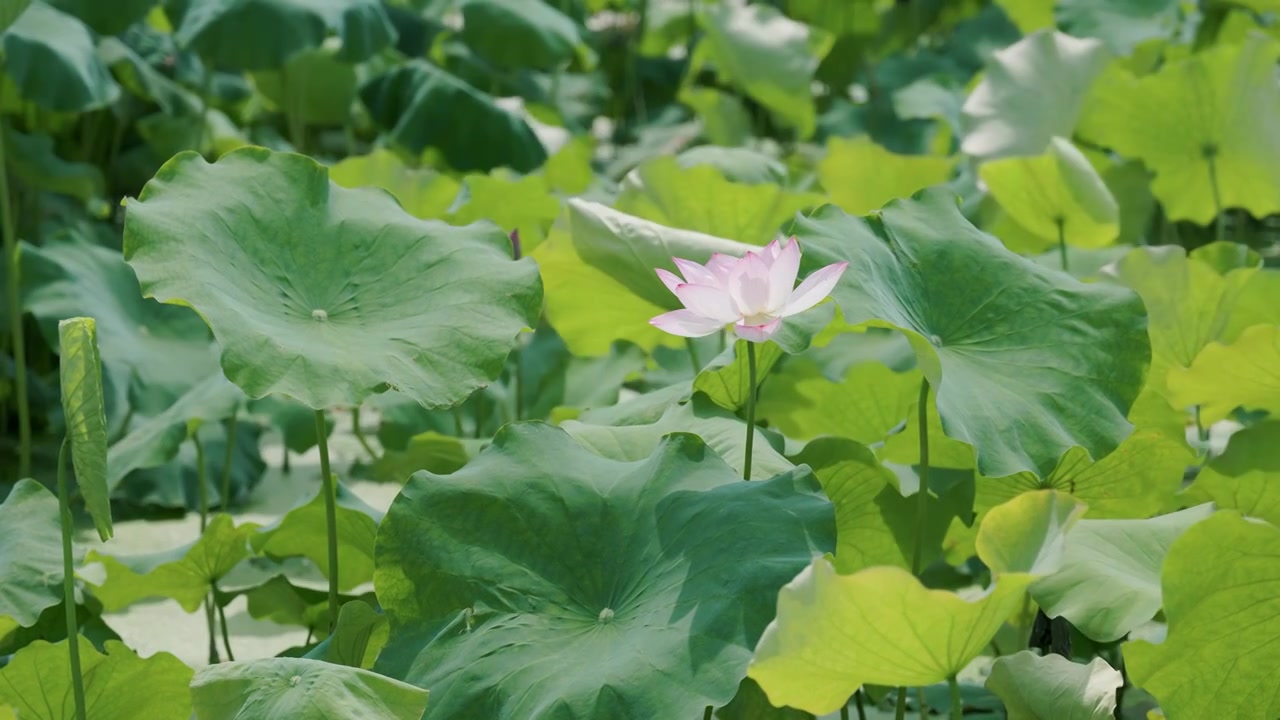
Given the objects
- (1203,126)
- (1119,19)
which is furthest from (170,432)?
(1119,19)

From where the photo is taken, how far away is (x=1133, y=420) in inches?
46.6

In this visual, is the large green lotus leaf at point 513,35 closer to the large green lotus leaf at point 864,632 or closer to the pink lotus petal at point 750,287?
the pink lotus petal at point 750,287

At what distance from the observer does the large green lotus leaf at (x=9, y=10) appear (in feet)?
4.74

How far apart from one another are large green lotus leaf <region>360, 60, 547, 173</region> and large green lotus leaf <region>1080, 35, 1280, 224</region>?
3.09 feet

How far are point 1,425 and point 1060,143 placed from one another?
1.45 meters

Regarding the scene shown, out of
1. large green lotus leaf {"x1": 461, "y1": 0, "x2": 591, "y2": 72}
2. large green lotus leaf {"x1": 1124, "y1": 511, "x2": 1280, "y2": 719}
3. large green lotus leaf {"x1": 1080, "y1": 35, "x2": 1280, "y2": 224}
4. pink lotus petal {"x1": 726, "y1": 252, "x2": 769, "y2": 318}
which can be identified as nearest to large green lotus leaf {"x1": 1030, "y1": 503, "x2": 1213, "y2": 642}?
large green lotus leaf {"x1": 1124, "y1": 511, "x2": 1280, "y2": 719}

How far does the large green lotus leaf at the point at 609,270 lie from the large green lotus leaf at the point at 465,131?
3.51 feet

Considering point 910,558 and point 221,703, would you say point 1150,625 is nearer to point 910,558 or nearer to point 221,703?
point 910,558

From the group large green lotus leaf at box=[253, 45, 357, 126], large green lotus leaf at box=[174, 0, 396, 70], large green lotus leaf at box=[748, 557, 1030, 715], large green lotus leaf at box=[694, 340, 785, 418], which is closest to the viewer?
large green lotus leaf at box=[748, 557, 1030, 715]

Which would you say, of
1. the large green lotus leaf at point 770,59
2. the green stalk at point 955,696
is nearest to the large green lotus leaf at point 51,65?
the large green lotus leaf at point 770,59

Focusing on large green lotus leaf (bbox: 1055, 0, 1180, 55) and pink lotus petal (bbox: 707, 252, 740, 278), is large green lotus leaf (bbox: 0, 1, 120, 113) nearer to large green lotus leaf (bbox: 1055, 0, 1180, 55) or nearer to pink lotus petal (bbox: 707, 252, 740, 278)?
pink lotus petal (bbox: 707, 252, 740, 278)

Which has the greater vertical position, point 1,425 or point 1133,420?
point 1133,420

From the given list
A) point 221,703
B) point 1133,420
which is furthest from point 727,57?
point 221,703

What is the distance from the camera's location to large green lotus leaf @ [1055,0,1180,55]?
2.64 m
